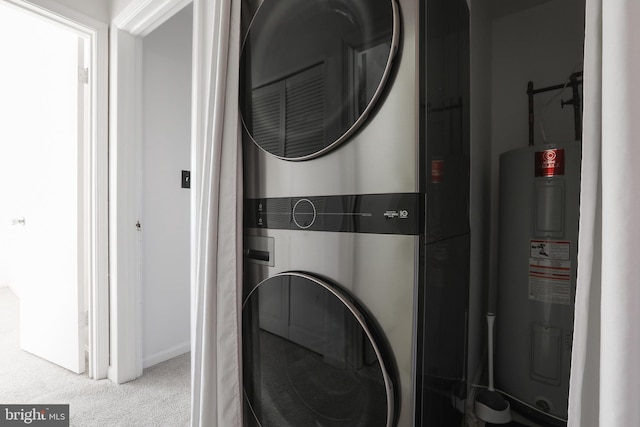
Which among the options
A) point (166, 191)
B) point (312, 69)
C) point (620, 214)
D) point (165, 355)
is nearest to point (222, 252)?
point (312, 69)

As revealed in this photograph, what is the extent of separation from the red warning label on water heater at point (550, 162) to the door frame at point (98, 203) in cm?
234

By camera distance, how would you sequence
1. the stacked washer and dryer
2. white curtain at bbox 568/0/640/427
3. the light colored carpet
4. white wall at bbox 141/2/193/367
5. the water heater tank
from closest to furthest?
white curtain at bbox 568/0/640/427, the stacked washer and dryer, the water heater tank, the light colored carpet, white wall at bbox 141/2/193/367

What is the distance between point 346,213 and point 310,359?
431 mm

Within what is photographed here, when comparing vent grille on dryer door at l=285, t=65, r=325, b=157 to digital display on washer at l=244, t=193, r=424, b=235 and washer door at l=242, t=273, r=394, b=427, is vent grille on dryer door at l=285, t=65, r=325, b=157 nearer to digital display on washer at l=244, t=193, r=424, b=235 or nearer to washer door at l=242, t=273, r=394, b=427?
digital display on washer at l=244, t=193, r=424, b=235

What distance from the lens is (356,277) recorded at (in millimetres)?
777

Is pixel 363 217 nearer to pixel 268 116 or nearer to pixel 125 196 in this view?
pixel 268 116

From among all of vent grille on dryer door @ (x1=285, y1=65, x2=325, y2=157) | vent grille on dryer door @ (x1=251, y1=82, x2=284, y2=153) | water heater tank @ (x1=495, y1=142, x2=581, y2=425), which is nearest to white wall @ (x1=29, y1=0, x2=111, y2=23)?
vent grille on dryer door @ (x1=251, y1=82, x2=284, y2=153)

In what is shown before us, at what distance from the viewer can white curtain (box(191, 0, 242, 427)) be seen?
1.03m

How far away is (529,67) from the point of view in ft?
6.28

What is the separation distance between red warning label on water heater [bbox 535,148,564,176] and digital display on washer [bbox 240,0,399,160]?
3.68ft

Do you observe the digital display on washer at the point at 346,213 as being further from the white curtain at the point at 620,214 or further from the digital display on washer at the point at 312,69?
the white curtain at the point at 620,214

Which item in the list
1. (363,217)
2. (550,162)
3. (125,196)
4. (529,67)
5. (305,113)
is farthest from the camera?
(529,67)

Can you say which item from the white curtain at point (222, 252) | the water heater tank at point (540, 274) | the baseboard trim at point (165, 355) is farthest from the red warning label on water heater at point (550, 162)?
the baseboard trim at point (165, 355)

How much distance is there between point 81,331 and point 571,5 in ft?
11.7
